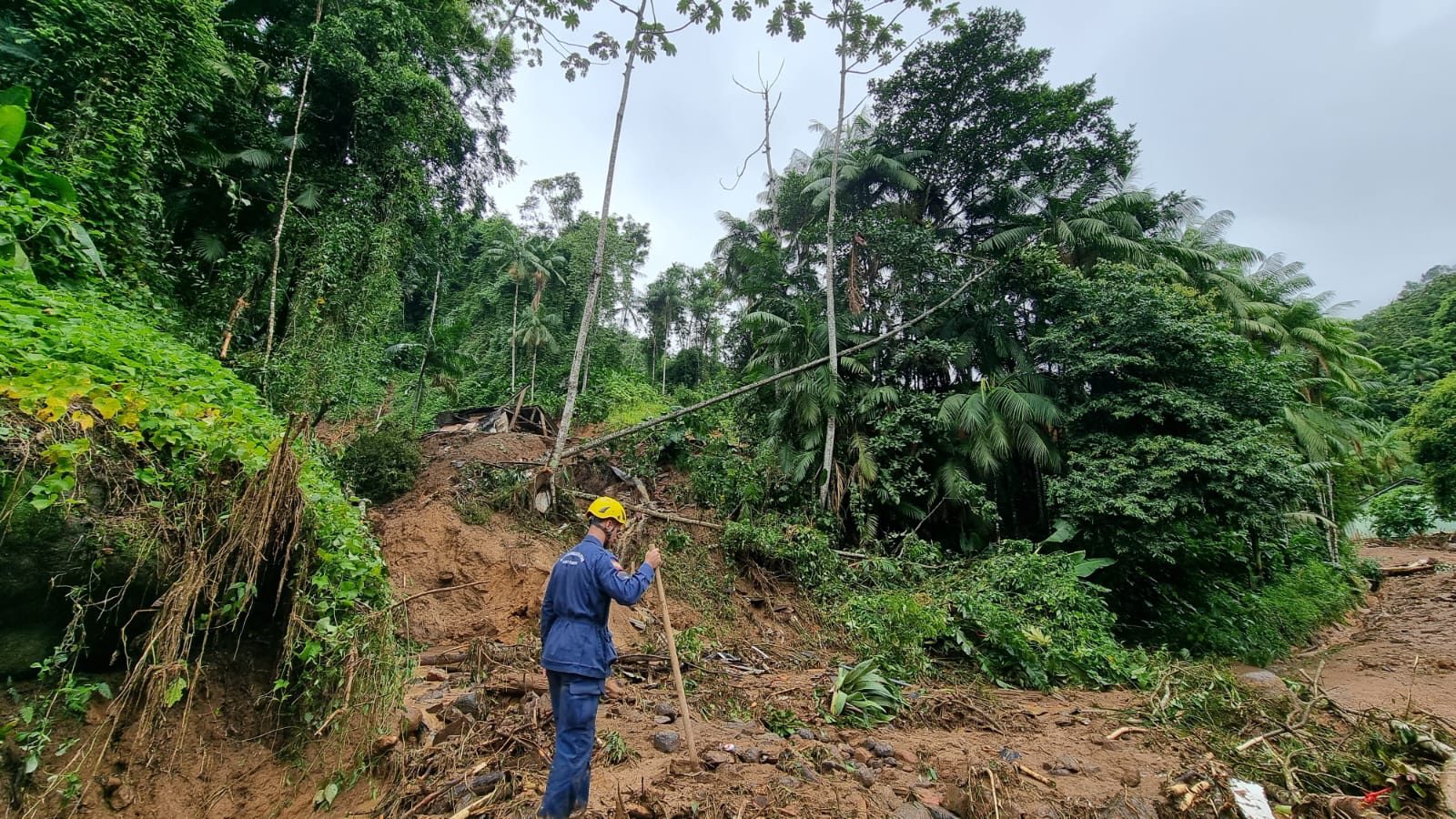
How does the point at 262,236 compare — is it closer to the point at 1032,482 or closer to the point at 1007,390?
the point at 1007,390

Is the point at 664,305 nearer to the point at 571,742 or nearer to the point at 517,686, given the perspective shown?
the point at 517,686

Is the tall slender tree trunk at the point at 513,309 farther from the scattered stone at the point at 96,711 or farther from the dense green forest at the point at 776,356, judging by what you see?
the scattered stone at the point at 96,711

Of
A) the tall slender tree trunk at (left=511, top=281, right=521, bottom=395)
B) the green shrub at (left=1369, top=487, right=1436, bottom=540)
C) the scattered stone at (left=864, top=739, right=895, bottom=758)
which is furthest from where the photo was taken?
the tall slender tree trunk at (left=511, top=281, right=521, bottom=395)

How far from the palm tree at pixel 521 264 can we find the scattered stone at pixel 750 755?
859 inches

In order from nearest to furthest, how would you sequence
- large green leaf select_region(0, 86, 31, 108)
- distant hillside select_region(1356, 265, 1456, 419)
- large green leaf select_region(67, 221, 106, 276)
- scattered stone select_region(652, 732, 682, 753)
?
scattered stone select_region(652, 732, 682, 753) < large green leaf select_region(67, 221, 106, 276) < large green leaf select_region(0, 86, 31, 108) < distant hillside select_region(1356, 265, 1456, 419)

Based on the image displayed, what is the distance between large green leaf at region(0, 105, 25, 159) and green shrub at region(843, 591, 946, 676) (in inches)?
356

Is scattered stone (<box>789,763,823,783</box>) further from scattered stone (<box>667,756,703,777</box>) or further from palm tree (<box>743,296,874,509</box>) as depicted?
palm tree (<box>743,296,874,509</box>)

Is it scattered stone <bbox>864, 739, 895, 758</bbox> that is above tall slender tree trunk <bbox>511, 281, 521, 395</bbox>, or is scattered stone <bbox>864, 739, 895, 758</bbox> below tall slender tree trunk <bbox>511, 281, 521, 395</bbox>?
below

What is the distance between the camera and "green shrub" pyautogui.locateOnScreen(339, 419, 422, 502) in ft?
27.3

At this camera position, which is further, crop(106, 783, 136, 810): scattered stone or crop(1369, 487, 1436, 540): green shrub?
crop(1369, 487, 1436, 540): green shrub

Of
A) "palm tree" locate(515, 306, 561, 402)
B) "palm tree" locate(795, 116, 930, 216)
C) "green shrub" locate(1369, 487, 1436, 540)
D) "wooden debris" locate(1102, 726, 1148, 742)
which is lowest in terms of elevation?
"wooden debris" locate(1102, 726, 1148, 742)

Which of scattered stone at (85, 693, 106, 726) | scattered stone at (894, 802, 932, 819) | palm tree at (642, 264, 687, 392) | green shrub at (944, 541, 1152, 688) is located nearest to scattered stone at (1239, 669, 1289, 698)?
green shrub at (944, 541, 1152, 688)

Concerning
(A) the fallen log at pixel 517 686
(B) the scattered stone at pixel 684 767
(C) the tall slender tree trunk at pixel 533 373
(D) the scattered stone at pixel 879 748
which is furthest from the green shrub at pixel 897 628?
(C) the tall slender tree trunk at pixel 533 373

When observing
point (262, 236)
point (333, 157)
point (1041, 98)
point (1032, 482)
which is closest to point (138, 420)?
point (262, 236)
